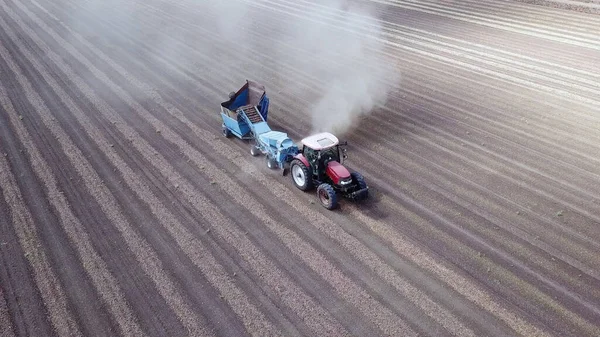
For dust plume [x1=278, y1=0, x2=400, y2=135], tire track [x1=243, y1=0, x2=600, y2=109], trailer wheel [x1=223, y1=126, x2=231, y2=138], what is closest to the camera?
trailer wheel [x1=223, y1=126, x2=231, y2=138]

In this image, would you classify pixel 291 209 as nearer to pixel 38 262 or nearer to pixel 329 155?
pixel 329 155

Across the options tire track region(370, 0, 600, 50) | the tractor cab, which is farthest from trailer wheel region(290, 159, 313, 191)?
tire track region(370, 0, 600, 50)

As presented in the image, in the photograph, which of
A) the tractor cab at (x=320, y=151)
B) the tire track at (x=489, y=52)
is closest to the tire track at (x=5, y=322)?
the tractor cab at (x=320, y=151)

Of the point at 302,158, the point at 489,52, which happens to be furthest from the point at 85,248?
the point at 489,52

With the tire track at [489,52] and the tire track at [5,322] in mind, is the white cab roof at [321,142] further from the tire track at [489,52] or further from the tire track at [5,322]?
the tire track at [489,52]

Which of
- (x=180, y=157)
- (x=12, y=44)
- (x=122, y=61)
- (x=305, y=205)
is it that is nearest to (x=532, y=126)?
(x=305, y=205)

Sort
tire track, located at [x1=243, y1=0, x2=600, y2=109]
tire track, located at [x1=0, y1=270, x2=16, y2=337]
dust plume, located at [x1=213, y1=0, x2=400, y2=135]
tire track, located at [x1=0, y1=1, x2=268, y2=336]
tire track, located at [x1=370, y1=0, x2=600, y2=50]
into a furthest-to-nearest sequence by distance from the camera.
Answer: tire track, located at [x1=370, y1=0, x2=600, y2=50] → tire track, located at [x1=243, y1=0, x2=600, y2=109] → dust plume, located at [x1=213, y1=0, x2=400, y2=135] → tire track, located at [x1=0, y1=1, x2=268, y2=336] → tire track, located at [x1=0, y1=270, x2=16, y2=337]

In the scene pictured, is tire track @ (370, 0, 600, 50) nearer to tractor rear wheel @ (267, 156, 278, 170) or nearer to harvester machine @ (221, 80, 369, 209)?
harvester machine @ (221, 80, 369, 209)
